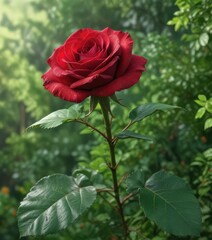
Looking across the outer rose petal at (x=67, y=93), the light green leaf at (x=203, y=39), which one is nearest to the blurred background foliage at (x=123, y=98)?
the light green leaf at (x=203, y=39)

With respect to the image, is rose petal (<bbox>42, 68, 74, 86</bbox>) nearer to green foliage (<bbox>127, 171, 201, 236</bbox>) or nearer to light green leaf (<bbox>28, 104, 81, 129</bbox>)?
light green leaf (<bbox>28, 104, 81, 129</bbox>)

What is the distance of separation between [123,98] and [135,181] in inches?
13.5

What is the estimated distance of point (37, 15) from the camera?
3.90 m

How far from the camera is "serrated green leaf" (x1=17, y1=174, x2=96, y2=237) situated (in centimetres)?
68

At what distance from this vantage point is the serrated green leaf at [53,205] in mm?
683

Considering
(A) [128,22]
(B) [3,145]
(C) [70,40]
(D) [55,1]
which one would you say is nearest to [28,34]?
(D) [55,1]

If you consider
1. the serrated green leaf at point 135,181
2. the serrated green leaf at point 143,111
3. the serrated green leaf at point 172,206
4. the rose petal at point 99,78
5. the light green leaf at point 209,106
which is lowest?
the serrated green leaf at point 172,206

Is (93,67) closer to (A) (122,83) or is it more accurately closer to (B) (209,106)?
(A) (122,83)

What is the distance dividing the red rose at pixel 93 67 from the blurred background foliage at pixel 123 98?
201 millimetres

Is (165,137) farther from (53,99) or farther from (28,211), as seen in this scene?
(53,99)

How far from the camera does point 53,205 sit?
2.38ft

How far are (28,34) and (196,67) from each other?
314 cm

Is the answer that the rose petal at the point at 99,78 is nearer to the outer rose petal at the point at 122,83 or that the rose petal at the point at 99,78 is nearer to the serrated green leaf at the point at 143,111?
the outer rose petal at the point at 122,83

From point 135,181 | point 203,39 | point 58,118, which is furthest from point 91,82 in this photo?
point 203,39
